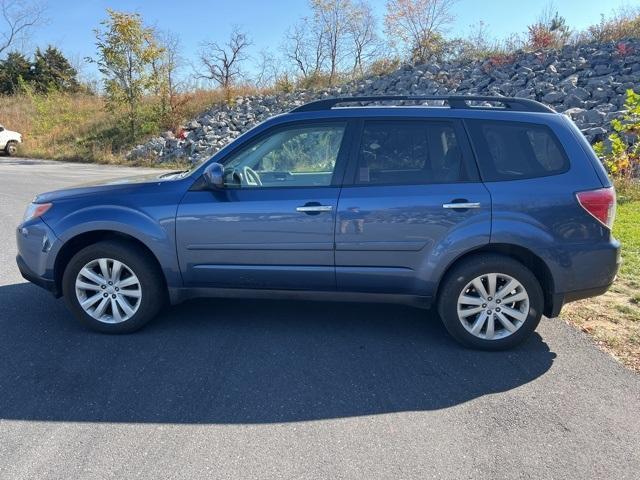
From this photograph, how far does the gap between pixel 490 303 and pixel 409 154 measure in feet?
4.39

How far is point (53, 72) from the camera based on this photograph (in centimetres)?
4372

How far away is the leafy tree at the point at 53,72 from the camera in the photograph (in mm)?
41188

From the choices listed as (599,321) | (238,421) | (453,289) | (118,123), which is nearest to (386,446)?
(238,421)

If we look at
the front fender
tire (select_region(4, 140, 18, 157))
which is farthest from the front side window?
tire (select_region(4, 140, 18, 157))

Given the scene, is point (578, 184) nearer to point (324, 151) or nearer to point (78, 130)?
point (324, 151)

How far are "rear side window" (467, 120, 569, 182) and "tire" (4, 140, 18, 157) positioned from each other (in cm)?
2718

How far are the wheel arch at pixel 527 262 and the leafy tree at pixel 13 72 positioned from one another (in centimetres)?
4350

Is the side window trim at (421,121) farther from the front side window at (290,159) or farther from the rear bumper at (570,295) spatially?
the rear bumper at (570,295)

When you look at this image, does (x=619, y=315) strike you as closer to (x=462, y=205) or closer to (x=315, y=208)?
(x=462, y=205)

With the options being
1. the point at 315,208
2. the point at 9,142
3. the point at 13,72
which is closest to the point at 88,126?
the point at 9,142

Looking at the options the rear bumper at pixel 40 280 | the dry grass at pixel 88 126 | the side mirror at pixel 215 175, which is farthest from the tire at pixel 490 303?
the dry grass at pixel 88 126

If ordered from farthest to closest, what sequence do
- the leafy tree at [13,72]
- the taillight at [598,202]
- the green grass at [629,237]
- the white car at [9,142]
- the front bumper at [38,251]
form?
the leafy tree at [13,72]
the white car at [9,142]
the green grass at [629,237]
the front bumper at [38,251]
the taillight at [598,202]

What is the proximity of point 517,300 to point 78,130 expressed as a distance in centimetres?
2806

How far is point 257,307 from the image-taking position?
16.4 ft
